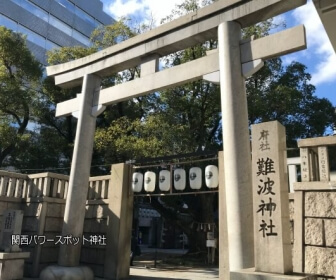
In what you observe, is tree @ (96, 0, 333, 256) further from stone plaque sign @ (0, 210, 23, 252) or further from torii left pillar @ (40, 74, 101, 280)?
stone plaque sign @ (0, 210, 23, 252)

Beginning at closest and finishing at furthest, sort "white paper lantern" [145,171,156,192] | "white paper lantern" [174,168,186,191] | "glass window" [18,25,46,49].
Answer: "white paper lantern" [174,168,186,191] < "white paper lantern" [145,171,156,192] < "glass window" [18,25,46,49]

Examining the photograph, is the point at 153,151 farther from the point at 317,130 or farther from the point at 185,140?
the point at 317,130

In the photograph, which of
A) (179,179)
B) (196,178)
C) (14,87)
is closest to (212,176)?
(196,178)

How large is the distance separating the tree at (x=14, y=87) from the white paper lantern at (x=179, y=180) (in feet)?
33.9

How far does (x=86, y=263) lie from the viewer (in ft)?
35.4

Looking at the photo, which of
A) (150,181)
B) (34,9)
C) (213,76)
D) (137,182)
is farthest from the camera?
(34,9)

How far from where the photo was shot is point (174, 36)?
8.97 metres

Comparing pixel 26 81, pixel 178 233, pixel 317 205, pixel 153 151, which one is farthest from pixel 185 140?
pixel 178 233

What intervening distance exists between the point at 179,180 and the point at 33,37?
30133 mm

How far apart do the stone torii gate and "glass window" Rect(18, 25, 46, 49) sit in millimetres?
24722

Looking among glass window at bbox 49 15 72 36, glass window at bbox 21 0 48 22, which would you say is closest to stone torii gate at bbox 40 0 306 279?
glass window at bbox 21 0 48 22

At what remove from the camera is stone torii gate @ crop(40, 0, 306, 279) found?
22.2 ft

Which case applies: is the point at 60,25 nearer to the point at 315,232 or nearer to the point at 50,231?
the point at 50,231

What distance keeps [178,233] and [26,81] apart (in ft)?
76.5
